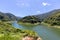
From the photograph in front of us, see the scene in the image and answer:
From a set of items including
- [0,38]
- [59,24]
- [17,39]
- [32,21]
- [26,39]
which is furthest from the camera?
[32,21]

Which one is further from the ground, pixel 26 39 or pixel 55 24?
pixel 26 39

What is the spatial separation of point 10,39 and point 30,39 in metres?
5.03

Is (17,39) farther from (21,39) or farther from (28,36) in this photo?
(28,36)

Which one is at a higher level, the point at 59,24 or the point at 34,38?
the point at 34,38

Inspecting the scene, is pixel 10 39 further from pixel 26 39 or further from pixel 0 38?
pixel 26 39

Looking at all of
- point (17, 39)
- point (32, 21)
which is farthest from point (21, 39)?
point (32, 21)

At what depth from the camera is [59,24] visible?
131125mm

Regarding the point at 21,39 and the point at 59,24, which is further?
the point at 59,24

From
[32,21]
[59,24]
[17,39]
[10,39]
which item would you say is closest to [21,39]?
[17,39]

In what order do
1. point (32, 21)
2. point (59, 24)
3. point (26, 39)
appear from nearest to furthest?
point (26, 39)
point (59, 24)
point (32, 21)

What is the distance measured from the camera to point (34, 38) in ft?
100

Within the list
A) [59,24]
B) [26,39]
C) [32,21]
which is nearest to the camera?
[26,39]

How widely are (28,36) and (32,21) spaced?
16864cm

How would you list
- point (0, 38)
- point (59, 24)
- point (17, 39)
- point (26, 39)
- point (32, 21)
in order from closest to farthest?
1. point (0, 38)
2. point (17, 39)
3. point (26, 39)
4. point (59, 24)
5. point (32, 21)
